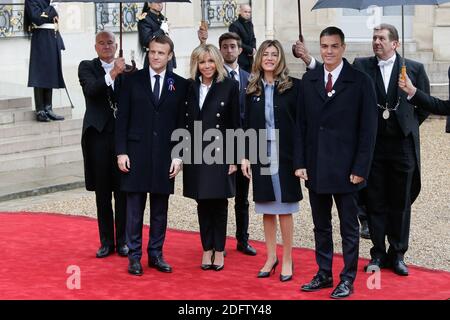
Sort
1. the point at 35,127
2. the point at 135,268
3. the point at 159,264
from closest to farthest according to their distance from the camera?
the point at 135,268, the point at 159,264, the point at 35,127

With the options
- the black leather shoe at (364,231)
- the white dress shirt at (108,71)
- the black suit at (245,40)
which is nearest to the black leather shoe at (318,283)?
the black leather shoe at (364,231)

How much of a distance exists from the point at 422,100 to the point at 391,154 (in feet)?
1.67

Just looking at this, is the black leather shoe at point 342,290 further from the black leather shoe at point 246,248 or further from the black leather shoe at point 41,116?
the black leather shoe at point 41,116

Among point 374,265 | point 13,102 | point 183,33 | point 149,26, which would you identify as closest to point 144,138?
point 374,265

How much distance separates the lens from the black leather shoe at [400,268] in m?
8.30

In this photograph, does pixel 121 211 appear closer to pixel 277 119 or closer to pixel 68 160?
pixel 277 119

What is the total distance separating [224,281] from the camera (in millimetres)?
8109

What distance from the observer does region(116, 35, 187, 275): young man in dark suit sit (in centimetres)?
830

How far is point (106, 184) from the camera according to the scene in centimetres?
887

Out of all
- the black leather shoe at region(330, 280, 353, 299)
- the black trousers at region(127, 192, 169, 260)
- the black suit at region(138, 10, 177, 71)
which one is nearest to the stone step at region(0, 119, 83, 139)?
the black suit at region(138, 10, 177, 71)

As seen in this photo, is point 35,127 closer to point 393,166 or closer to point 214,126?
point 214,126

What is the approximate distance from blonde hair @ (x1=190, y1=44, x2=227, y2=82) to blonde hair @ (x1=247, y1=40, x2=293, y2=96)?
27 cm

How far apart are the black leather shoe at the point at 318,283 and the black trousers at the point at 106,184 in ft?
5.67

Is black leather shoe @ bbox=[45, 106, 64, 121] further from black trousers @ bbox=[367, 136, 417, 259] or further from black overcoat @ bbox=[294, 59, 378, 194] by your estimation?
black overcoat @ bbox=[294, 59, 378, 194]
